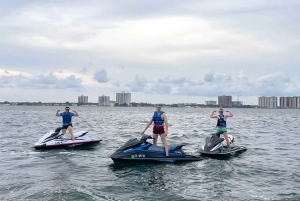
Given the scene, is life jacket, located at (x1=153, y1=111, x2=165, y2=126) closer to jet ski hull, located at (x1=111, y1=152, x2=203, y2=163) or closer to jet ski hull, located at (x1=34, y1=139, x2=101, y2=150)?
jet ski hull, located at (x1=111, y1=152, x2=203, y2=163)

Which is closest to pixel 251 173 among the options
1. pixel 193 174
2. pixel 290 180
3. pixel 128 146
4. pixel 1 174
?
pixel 290 180

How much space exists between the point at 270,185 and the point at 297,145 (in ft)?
37.6

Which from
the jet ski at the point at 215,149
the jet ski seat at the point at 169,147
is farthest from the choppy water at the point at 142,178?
the jet ski seat at the point at 169,147

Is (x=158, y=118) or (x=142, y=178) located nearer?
(x=142, y=178)

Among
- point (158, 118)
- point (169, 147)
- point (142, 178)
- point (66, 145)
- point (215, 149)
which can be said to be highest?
point (158, 118)

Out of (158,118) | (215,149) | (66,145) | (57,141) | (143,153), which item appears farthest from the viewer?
(66,145)

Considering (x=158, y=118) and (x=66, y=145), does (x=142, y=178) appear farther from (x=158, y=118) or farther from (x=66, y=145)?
(x=66, y=145)

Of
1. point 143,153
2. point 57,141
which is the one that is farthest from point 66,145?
point 143,153

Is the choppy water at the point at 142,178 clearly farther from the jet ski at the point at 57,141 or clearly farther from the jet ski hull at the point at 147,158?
the jet ski at the point at 57,141

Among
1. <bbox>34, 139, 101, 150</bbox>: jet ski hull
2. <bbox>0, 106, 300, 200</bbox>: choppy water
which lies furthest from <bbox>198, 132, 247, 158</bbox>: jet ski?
<bbox>34, 139, 101, 150</bbox>: jet ski hull

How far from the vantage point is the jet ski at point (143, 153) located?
1323 centimetres

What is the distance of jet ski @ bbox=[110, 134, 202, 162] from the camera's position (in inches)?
521

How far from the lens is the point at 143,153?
1338 cm

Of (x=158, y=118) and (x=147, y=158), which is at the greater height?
(x=158, y=118)
